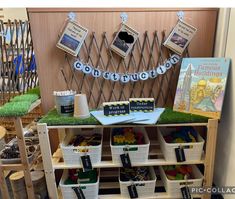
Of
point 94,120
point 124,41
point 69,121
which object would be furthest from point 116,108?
point 124,41

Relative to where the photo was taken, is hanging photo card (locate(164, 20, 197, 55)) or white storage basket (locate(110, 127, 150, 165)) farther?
hanging photo card (locate(164, 20, 197, 55))

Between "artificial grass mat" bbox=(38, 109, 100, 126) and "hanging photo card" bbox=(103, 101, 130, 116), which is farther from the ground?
"hanging photo card" bbox=(103, 101, 130, 116)

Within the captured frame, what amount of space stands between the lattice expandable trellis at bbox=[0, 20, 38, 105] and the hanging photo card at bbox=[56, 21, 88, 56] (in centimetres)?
70

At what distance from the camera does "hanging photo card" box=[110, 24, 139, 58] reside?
130cm

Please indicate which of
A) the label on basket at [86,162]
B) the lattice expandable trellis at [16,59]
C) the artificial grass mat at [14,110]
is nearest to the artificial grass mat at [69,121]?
the artificial grass mat at [14,110]

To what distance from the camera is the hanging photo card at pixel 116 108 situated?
3.91ft

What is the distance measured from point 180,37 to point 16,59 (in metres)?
1.61

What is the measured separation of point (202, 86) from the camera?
3.99ft

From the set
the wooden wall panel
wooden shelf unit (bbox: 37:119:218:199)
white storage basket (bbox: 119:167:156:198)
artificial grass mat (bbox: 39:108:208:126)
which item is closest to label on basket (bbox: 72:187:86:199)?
wooden shelf unit (bbox: 37:119:218:199)

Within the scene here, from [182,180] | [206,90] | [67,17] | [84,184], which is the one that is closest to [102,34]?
[67,17]

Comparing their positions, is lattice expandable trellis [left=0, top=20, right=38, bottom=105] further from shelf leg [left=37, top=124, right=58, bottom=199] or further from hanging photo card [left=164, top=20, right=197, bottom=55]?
hanging photo card [left=164, top=20, right=197, bottom=55]

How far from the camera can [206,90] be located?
47.4 inches

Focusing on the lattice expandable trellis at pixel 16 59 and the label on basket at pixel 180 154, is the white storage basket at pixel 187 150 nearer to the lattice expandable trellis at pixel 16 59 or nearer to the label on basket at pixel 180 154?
the label on basket at pixel 180 154

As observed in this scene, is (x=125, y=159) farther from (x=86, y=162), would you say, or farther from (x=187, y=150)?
(x=187, y=150)
